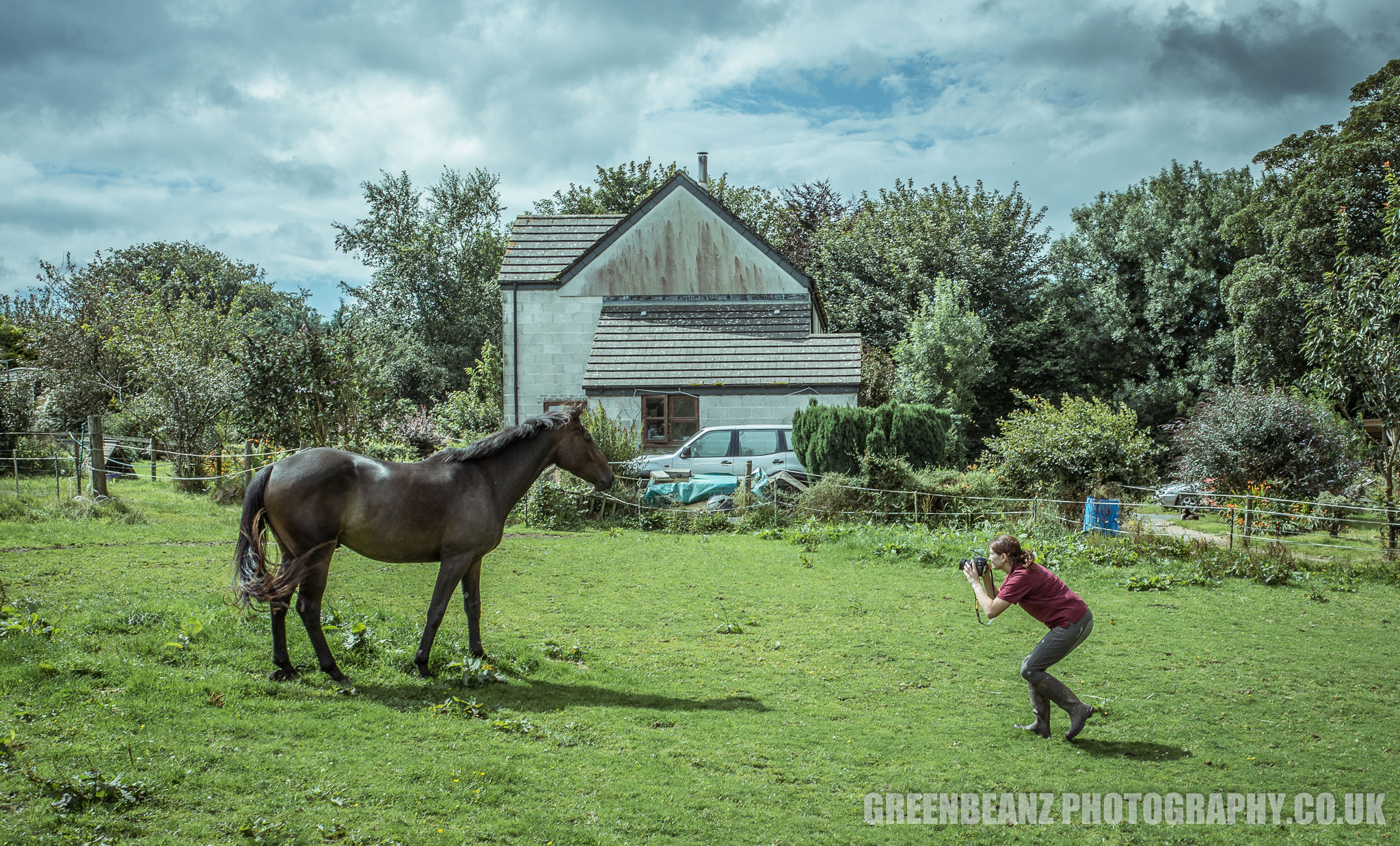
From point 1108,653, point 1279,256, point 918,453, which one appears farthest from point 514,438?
point 1279,256

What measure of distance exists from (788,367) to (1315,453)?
40.0 ft

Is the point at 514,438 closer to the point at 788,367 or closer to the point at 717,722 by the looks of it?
the point at 717,722

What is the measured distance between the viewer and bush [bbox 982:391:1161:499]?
55.5 ft

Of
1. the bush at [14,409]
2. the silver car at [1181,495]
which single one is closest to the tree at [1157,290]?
the silver car at [1181,495]

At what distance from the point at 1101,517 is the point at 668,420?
39.3 feet

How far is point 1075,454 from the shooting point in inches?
670

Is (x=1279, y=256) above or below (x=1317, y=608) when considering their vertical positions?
above

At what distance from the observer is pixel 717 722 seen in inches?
258

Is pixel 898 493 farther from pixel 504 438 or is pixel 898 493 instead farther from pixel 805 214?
pixel 805 214

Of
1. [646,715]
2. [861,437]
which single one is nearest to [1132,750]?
[646,715]

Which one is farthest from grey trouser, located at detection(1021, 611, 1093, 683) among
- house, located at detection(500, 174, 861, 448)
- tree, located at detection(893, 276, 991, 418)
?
tree, located at detection(893, 276, 991, 418)

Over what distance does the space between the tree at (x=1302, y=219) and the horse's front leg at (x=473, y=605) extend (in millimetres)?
26454

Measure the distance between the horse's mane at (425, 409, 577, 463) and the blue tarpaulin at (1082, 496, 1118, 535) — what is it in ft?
34.7

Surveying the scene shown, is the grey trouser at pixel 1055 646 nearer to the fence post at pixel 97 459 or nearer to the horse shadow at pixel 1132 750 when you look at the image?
the horse shadow at pixel 1132 750
